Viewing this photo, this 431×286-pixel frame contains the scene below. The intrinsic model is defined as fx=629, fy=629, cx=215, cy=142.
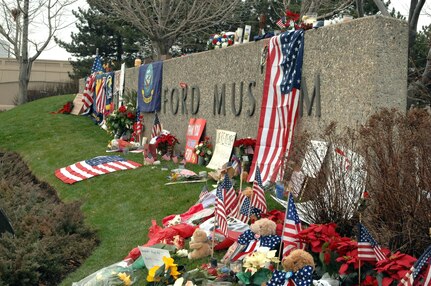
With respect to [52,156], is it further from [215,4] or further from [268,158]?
[215,4]

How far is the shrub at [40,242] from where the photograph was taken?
6730mm

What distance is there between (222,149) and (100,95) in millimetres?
11312

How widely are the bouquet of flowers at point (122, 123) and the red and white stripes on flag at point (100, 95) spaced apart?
387 centimetres

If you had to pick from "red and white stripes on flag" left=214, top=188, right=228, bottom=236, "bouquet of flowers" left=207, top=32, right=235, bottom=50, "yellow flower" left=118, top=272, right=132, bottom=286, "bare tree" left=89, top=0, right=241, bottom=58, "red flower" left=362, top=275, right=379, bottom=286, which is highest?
"bare tree" left=89, top=0, right=241, bottom=58

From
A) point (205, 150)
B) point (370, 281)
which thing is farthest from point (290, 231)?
point (205, 150)

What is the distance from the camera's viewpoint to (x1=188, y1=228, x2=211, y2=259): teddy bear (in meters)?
6.11

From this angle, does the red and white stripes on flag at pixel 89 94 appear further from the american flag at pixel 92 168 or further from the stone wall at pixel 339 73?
the stone wall at pixel 339 73

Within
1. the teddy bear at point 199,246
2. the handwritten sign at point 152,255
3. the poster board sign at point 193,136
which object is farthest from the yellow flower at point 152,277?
the poster board sign at point 193,136

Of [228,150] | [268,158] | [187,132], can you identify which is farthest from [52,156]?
[268,158]

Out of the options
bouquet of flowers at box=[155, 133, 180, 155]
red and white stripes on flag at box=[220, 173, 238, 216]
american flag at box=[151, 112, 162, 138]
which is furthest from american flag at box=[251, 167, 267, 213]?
american flag at box=[151, 112, 162, 138]

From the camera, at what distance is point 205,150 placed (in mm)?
11859

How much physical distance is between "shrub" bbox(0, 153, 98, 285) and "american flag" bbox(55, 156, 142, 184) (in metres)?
1.61

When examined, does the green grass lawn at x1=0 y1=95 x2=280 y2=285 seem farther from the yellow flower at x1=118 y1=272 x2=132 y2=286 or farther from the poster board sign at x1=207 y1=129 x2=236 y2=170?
the yellow flower at x1=118 y1=272 x2=132 y2=286

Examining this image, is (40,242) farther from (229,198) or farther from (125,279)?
(229,198)
